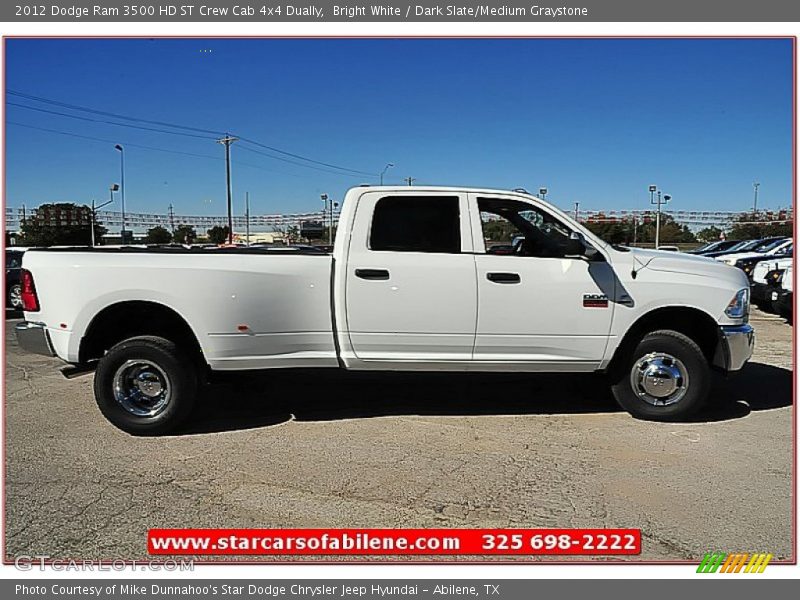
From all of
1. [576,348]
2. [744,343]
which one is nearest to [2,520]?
[576,348]

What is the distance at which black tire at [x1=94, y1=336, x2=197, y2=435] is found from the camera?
515 centimetres

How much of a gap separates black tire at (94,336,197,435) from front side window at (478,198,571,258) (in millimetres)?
2639

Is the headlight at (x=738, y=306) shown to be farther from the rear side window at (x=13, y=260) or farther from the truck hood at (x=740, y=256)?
the rear side window at (x=13, y=260)

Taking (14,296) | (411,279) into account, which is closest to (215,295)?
(411,279)

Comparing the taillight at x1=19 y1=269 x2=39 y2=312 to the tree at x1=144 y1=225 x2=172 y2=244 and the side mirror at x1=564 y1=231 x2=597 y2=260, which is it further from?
the tree at x1=144 y1=225 x2=172 y2=244

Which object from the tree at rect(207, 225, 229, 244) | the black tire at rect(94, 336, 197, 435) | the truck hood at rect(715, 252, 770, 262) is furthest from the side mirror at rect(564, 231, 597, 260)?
the tree at rect(207, 225, 229, 244)

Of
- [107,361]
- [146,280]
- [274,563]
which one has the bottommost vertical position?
[274,563]

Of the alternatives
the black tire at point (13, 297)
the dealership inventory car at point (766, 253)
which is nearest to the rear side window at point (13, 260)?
the black tire at point (13, 297)

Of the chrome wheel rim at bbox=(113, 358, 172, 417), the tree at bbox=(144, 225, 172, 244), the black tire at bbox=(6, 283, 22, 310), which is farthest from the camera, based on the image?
the tree at bbox=(144, 225, 172, 244)

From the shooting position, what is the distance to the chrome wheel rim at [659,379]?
5.44 metres

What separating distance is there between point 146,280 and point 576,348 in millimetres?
3434

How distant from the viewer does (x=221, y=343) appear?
17.1 feet

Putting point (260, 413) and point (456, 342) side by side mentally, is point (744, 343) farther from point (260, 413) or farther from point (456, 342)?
point (260, 413)

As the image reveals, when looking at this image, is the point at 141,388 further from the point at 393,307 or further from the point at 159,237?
the point at 159,237
